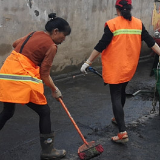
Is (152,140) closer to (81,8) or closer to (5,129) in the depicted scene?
(5,129)

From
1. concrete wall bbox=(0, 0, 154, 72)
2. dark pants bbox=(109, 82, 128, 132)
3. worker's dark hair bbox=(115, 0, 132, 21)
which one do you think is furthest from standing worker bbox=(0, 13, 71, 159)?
concrete wall bbox=(0, 0, 154, 72)

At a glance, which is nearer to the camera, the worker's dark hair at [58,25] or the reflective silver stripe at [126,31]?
the worker's dark hair at [58,25]

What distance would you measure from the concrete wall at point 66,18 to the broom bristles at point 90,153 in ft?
10.9

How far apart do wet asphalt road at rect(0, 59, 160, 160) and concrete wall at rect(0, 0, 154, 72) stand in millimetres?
1313

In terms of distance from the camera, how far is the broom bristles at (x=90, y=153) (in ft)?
10.9

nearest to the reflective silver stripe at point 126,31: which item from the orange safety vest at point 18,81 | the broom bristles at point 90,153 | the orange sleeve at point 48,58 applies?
the orange sleeve at point 48,58

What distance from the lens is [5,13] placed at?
18.9 feet

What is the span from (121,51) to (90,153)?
1.35 metres

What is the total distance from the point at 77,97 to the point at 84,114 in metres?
0.92

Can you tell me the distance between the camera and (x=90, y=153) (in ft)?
11.0

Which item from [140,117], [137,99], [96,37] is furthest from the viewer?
[96,37]

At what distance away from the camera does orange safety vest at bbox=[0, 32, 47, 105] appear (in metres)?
2.97

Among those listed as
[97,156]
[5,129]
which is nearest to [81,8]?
[5,129]

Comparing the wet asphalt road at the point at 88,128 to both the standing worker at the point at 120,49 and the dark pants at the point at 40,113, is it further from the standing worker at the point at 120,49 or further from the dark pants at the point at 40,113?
the dark pants at the point at 40,113
